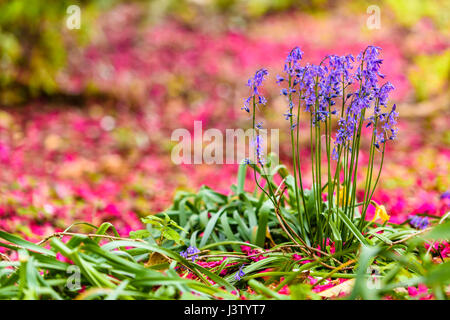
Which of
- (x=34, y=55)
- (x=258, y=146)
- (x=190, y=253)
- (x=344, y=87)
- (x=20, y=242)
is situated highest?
(x=34, y=55)

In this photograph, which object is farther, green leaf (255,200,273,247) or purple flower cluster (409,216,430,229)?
purple flower cluster (409,216,430,229)

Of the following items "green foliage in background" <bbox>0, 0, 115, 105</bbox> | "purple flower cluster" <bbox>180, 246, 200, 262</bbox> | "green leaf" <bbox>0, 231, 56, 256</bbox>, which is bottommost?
"purple flower cluster" <bbox>180, 246, 200, 262</bbox>

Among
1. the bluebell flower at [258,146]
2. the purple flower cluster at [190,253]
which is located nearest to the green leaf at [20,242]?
the purple flower cluster at [190,253]

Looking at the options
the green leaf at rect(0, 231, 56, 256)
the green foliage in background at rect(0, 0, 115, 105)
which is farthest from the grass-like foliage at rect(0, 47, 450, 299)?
the green foliage in background at rect(0, 0, 115, 105)

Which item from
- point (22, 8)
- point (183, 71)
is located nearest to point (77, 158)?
point (22, 8)

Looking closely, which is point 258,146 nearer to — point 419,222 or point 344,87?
point 344,87

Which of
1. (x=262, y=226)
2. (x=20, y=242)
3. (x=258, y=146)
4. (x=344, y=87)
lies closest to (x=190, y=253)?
(x=262, y=226)

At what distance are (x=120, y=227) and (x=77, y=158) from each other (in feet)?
7.15

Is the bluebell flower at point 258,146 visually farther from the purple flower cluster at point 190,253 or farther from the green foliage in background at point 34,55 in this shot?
the green foliage in background at point 34,55

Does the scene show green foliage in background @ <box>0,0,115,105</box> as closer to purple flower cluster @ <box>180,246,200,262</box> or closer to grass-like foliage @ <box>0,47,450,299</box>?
grass-like foliage @ <box>0,47,450,299</box>
